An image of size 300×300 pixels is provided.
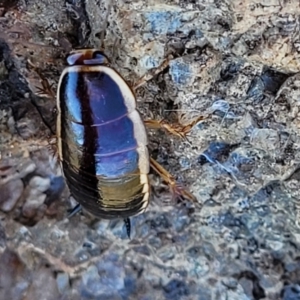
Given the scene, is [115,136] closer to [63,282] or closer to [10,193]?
[10,193]

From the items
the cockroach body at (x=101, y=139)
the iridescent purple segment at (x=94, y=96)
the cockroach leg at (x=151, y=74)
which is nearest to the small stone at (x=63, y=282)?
the cockroach body at (x=101, y=139)

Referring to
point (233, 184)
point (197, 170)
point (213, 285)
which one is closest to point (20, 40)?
point (197, 170)

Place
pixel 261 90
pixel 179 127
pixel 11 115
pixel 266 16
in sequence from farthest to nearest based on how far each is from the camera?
1. pixel 11 115
2. pixel 179 127
3. pixel 261 90
4. pixel 266 16

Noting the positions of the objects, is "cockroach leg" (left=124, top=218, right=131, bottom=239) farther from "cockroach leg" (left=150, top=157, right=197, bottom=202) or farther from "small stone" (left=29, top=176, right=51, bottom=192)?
"small stone" (left=29, top=176, right=51, bottom=192)

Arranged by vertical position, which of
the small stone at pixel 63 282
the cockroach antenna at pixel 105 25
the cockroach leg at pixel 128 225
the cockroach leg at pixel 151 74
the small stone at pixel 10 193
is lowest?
the small stone at pixel 63 282

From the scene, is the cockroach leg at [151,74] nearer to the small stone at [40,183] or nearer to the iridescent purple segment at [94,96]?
the iridescent purple segment at [94,96]

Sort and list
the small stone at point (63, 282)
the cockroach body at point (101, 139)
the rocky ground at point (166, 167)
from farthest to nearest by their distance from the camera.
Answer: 1. the small stone at point (63, 282)
2. the cockroach body at point (101, 139)
3. the rocky ground at point (166, 167)

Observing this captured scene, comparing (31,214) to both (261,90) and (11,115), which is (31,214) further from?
(261,90)

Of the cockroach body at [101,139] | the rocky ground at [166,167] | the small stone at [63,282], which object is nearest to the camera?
the rocky ground at [166,167]
